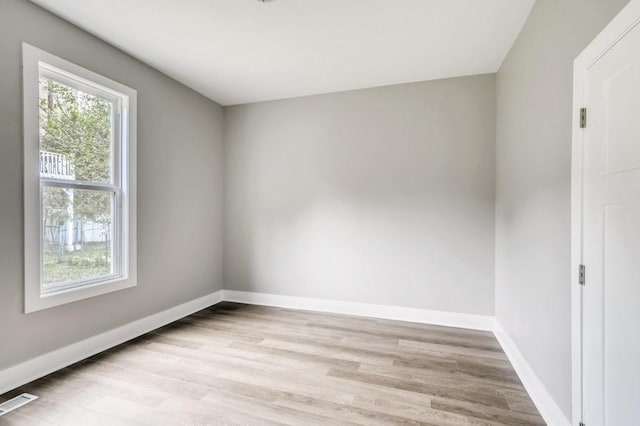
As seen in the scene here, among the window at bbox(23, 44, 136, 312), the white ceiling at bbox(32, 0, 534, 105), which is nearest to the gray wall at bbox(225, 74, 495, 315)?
the white ceiling at bbox(32, 0, 534, 105)

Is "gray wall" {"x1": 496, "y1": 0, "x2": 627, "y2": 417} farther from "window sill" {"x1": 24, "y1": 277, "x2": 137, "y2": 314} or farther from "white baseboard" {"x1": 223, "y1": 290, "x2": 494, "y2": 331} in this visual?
"window sill" {"x1": 24, "y1": 277, "x2": 137, "y2": 314}

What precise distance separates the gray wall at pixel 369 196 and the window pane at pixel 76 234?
5.35 feet

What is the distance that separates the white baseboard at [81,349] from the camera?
1990 millimetres

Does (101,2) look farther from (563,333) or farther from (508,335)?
(508,335)

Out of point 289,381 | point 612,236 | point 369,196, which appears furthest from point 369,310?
point 612,236

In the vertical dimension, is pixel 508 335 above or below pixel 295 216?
below

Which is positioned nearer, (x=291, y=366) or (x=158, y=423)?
(x=158, y=423)

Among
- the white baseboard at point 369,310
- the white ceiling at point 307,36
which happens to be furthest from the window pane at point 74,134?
the white baseboard at point 369,310

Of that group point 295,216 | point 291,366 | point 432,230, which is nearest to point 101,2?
point 295,216

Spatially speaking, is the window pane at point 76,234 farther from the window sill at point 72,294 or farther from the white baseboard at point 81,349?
the white baseboard at point 81,349

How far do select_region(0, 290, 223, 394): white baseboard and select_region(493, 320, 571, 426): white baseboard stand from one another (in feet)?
11.0

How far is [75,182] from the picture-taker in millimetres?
2361

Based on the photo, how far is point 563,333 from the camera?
1562 millimetres

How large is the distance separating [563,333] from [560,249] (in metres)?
0.45
